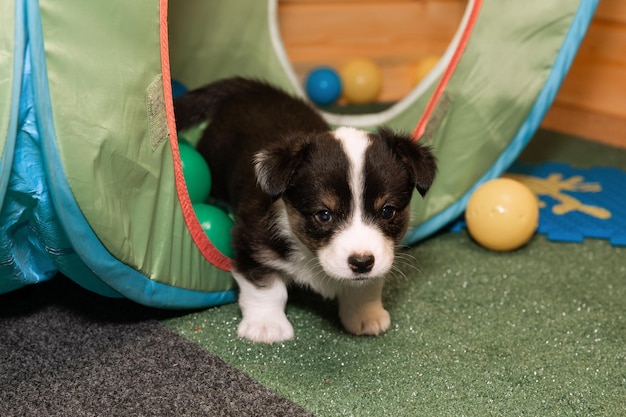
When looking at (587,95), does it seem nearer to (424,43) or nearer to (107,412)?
(424,43)

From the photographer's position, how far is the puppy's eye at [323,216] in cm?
229

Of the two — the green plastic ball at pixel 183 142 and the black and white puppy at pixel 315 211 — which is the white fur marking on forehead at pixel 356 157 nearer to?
the black and white puppy at pixel 315 211

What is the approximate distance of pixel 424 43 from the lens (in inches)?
220

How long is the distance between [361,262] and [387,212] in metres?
0.23

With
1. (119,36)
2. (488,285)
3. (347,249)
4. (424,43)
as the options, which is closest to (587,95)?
(424,43)

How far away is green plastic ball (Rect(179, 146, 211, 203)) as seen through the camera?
301 centimetres

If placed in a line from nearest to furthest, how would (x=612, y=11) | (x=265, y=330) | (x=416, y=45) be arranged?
(x=265, y=330), (x=612, y=11), (x=416, y=45)

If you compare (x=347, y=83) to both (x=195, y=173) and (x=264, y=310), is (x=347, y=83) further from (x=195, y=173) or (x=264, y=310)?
(x=264, y=310)

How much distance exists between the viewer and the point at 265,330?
2.54 m

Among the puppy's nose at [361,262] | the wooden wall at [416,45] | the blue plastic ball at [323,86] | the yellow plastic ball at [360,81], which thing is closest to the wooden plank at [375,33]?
the wooden wall at [416,45]

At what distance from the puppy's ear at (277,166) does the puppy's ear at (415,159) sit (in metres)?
0.30

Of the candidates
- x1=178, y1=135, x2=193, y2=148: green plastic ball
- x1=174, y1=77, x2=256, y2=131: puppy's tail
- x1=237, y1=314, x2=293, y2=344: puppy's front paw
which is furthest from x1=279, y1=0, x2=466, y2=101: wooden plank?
x1=237, y1=314, x2=293, y2=344: puppy's front paw

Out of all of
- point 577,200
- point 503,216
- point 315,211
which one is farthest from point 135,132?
point 577,200

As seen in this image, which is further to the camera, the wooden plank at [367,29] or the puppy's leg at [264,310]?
the wooden plank at [367,29]
